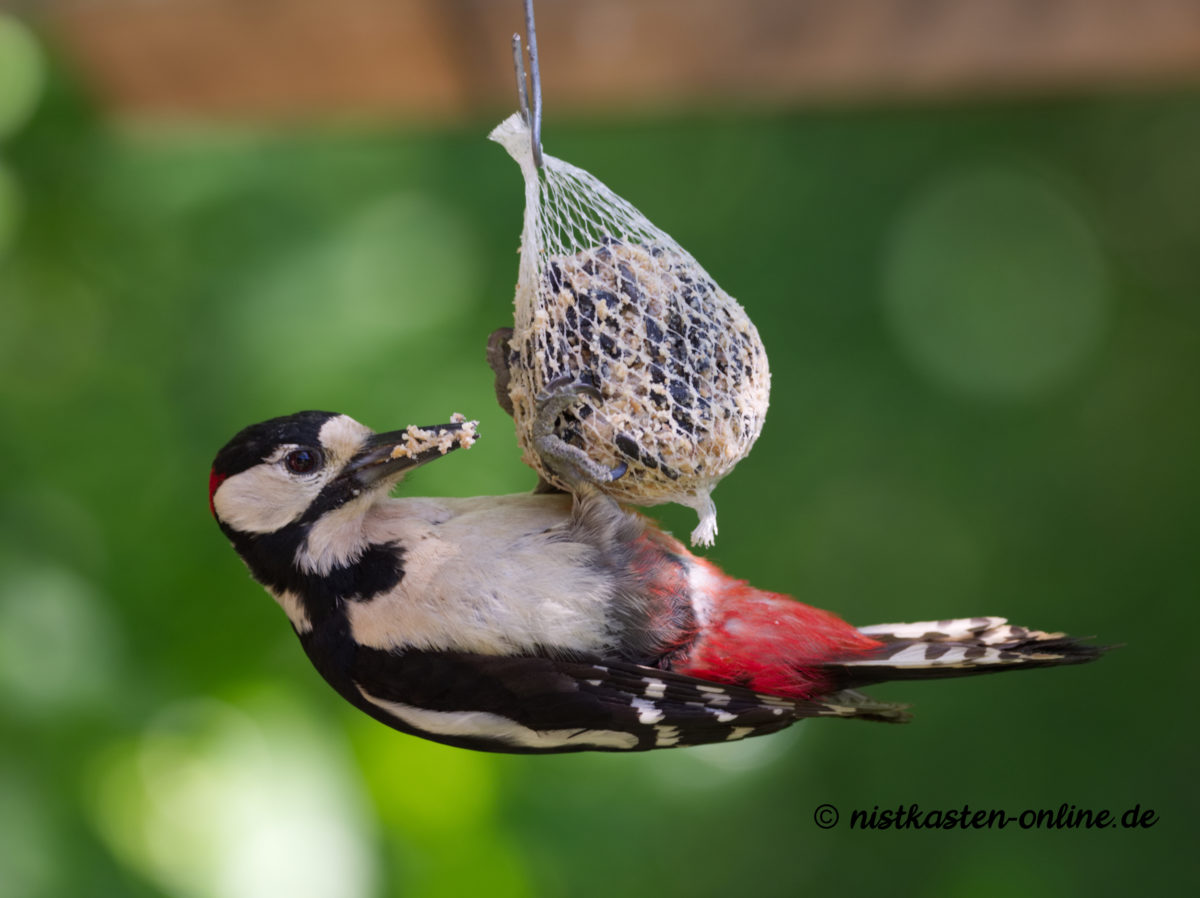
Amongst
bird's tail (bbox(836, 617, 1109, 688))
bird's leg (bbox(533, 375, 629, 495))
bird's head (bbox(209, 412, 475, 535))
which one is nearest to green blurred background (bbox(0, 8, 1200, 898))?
bird's tail (bbox(836, 617, 1109, 688))

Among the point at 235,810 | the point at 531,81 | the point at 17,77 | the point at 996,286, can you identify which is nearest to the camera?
the point at 531,81

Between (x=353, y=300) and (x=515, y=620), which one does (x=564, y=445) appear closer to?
(x=515, y=620)

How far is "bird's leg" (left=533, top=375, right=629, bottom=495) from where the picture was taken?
4.81ft

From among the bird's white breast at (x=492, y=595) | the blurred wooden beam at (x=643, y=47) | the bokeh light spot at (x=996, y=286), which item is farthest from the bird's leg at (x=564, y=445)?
the bokeh light spot at (x=996, y=286)

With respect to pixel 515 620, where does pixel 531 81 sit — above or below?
above

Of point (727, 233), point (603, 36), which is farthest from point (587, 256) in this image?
point (727, 233)

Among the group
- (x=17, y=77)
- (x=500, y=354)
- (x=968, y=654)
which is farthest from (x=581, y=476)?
(x=17, y=77)

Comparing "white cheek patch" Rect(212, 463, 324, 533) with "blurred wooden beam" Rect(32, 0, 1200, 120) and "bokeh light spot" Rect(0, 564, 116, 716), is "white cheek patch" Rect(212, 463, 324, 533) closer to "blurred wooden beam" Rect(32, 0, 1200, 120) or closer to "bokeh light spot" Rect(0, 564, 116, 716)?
"blurred wooden beam" Rect(32, 0, 1200, 120)

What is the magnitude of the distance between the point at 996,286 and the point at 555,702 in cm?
290

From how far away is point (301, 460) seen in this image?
161 centimetres

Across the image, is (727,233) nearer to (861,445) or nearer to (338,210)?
(861,445)

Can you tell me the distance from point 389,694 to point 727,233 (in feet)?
8.02

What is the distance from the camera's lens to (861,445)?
148 inches

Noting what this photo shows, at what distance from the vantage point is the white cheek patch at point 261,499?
1.62m
